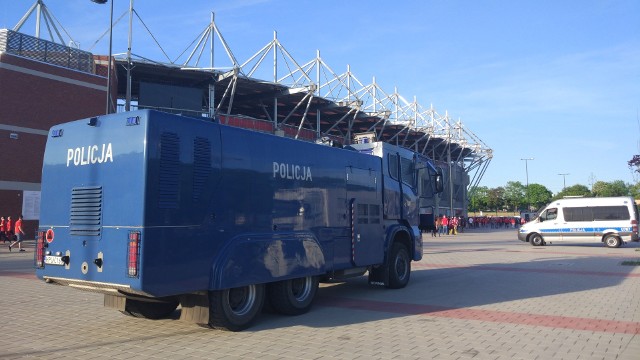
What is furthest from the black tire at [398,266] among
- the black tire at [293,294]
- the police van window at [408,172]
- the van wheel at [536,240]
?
the van wheel at [536,240]

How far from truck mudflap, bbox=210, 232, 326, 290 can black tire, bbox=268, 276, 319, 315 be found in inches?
11.5

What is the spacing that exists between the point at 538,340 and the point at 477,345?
3.17 ft

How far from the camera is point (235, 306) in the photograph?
7438 mm

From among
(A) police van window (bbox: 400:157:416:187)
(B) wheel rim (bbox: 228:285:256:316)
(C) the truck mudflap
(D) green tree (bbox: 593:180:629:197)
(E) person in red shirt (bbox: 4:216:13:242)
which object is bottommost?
(B) wheel rim (bbox: 228:285:256:316)

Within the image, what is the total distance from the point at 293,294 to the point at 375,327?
1.52 m

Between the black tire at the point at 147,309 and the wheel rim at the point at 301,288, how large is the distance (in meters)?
1.94

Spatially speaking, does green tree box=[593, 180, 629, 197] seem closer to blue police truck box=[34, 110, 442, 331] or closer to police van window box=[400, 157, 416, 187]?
police van window box=[400, 157, 416, 187]

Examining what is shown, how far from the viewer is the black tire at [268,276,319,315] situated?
8188mm

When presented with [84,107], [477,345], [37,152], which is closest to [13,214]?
[37,152]

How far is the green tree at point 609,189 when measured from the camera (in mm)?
95919

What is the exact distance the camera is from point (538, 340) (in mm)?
6930

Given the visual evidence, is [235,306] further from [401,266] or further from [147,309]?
[401,266]

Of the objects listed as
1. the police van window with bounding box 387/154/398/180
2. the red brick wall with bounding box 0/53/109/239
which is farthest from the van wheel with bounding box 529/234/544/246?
the red brick wall with bounding box 0/53/109/239

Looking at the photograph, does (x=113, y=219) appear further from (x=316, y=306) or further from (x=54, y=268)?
(x=316, y=306)
